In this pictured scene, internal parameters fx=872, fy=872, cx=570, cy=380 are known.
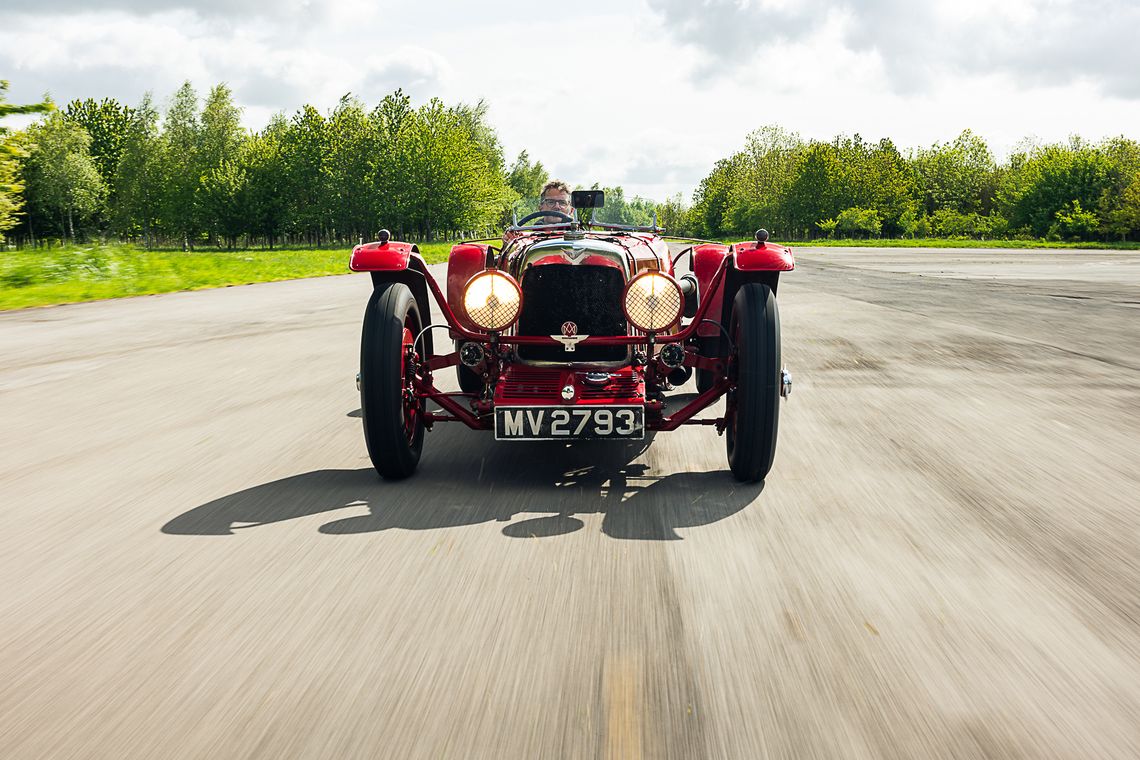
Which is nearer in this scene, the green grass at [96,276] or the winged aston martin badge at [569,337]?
the winged aston martin badge at [569,337]

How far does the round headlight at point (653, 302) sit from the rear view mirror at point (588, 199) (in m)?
1.95

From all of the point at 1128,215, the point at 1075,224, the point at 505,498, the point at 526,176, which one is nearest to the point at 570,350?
the point at 505,498

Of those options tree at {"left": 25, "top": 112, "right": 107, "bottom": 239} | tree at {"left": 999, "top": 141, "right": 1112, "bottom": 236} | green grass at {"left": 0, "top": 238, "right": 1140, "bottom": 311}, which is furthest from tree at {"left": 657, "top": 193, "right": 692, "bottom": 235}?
green grass at {"left": 0, "top": 238, "right": 1140, "bottom": 311}

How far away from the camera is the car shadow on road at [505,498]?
3.84m

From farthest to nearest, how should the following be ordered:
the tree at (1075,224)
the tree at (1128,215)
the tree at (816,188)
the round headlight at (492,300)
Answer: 1. the tree at (816,188)
2. the tree at (1075,224)
3. the tree at (1128,215)
4. the round headlight at (492,300)

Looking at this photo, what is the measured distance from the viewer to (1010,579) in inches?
126

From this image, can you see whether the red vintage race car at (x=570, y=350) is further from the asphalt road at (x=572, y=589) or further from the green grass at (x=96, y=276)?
the green grass at (x=96, y=276)

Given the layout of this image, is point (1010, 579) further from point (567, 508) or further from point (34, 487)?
point (34, 487)

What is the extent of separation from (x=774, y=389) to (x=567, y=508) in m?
1.18

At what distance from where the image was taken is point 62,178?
71.1 m

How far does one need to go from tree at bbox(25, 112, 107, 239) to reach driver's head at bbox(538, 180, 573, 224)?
7592 cm

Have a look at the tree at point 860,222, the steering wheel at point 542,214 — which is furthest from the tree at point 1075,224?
the steering wheel at point 542,214

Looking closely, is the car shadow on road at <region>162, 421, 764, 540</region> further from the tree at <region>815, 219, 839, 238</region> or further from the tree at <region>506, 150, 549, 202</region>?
the tree at <region>506, 150, 549, 202</region>

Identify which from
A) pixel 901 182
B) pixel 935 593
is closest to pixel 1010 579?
pixel 935 593
